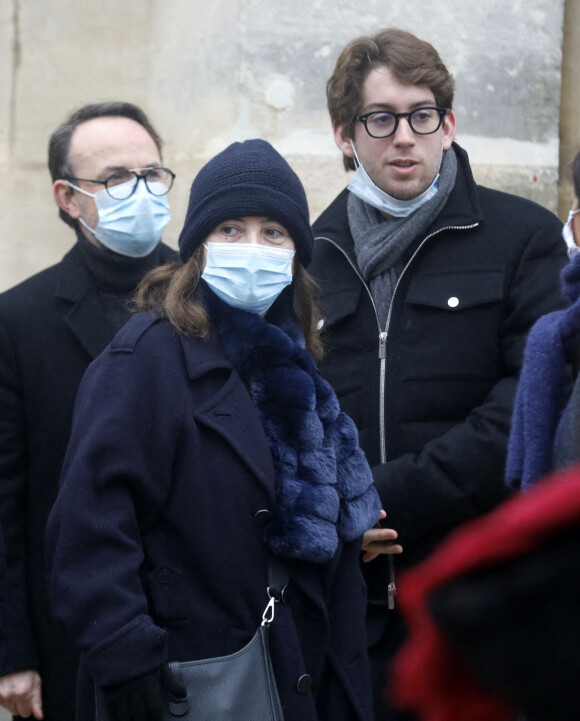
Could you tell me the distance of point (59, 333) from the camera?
10.7 feet

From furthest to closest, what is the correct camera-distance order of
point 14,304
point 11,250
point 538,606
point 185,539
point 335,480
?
1. point 11,250
2. point 14,304
3. point 335,480
4. point 185,539
5. point 538,606

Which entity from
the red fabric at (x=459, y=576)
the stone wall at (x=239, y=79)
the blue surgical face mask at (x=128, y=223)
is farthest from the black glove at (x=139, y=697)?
the stone wall at (x=239, y=79)

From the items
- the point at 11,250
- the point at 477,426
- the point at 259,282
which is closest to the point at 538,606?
the point at 259,282

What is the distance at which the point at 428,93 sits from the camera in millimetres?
3334

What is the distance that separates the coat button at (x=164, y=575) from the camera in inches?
89.6

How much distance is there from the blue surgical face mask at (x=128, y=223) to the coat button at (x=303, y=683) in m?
1.57

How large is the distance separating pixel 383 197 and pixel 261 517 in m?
1.30

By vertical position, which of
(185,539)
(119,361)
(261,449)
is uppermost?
(119,361)

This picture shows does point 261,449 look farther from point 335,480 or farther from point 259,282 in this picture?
point 259,282

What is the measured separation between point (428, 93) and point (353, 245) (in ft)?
1.65

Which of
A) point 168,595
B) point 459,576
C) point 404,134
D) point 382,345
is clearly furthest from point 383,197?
point 459,576

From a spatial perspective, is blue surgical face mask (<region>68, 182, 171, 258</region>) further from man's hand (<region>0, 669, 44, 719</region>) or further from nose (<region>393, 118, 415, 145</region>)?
man's hand (<region>0, 669, 44, 719</region>)

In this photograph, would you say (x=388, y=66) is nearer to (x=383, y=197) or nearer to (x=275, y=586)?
(x=383, y=197)

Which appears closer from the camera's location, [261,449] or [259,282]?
[261,449]
